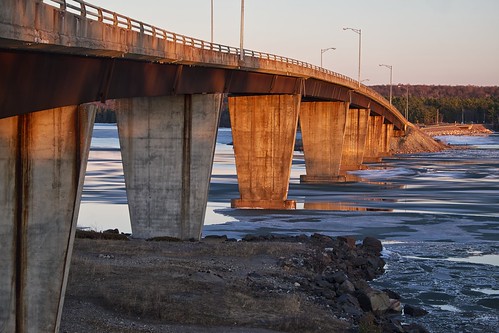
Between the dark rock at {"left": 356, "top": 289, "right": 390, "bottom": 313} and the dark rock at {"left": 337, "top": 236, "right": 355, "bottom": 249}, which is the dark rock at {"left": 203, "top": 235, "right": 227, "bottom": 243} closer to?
the dark rock at {"left": 337, "top": 236, "right": 355, "bottom": 249}

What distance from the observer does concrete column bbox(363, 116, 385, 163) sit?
133600 mm

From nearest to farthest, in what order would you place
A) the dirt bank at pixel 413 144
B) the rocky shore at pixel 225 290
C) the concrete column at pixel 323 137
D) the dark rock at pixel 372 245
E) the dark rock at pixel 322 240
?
the rocky shore at pixel 225 290 < the dark rock at pixel 372 245 < the dark rock at pixel 322 240 < the concrete column at pixel 323 137 < the dirt bank at pixel 413 144

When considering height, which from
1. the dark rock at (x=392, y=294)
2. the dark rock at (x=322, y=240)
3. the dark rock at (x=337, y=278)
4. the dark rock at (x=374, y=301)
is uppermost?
the dark rock at (x=322, y=240)

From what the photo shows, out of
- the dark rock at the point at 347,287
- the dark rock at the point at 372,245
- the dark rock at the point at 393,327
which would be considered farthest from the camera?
the dark rock at the point at 372,245

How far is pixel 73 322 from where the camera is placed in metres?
22.3

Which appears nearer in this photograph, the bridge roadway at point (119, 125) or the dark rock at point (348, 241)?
the bridge roadway at point (119, 125)

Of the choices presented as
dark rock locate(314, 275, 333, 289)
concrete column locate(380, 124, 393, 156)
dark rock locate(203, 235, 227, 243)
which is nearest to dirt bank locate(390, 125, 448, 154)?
concrete column locate(380, 124, 393, 156)

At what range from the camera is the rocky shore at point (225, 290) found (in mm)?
23484

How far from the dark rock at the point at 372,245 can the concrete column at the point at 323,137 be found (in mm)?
45508

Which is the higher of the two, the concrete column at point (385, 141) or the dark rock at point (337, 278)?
the concrete column at point (385, 141)

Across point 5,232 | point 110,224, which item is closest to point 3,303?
point 5,232

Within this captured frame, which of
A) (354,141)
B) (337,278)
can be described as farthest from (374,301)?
(354,141)

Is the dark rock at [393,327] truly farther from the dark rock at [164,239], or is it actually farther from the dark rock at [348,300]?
the dark rock at [164,239]

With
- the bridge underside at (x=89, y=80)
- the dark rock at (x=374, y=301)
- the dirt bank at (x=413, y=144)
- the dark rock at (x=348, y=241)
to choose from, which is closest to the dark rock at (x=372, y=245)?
the dark rock at (x=348, y=241)
